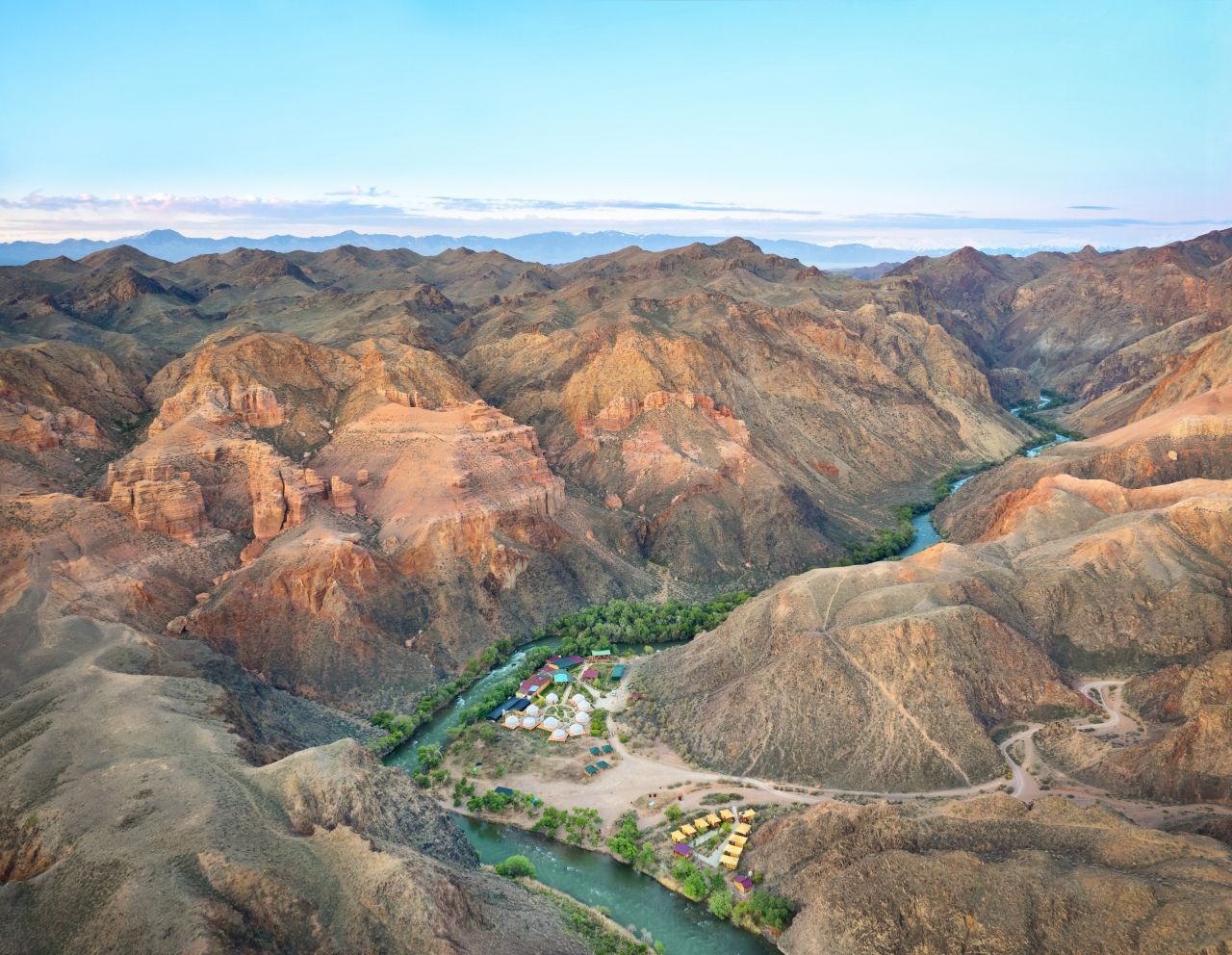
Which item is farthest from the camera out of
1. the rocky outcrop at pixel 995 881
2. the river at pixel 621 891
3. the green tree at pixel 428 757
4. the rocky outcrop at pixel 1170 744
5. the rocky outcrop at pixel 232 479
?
the rocky outcrop at pixel 232 479

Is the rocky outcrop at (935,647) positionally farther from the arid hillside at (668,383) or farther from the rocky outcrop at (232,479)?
the rocky outcrop at (232,479)

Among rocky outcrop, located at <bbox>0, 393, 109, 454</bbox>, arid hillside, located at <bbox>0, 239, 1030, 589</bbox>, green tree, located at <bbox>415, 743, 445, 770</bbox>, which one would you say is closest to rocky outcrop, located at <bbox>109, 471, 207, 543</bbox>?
rocky outcrop, located at <bbox>0, 393, 109, 454</bbox>

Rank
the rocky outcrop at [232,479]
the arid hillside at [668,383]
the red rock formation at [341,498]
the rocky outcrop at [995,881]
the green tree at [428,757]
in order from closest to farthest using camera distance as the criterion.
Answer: the rocky outcrop at [995,881], the green tree at [428,757], the rocky outcrop at [232,479], the red rock formation at [341,498], the arid hillside at [668,383]

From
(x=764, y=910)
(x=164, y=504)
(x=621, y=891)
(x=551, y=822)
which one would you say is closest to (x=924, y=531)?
(x=551, y=822)

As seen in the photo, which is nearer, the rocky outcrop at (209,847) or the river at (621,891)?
the rocky outcrop at (209,847)

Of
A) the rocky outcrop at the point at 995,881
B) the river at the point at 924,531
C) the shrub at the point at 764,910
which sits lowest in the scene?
the shrub at the point at 764,910

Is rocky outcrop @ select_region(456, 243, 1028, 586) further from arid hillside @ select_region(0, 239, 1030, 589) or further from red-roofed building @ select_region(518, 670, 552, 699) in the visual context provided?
red-roofed building @ select_region(518, 670, 552, 699)

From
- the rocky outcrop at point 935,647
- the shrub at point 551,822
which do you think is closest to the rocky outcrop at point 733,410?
the rocky outcrop at point 935,647

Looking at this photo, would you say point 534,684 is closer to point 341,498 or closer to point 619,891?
point 619,891

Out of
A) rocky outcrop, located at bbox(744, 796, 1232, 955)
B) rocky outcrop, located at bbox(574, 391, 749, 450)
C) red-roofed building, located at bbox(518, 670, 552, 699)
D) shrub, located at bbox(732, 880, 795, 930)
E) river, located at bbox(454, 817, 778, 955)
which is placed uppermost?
rocky outcrop, located at bbox(574, 391, 749, 450)

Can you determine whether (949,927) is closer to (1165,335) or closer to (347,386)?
(347,386)

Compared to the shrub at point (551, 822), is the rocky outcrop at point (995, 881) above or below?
above
